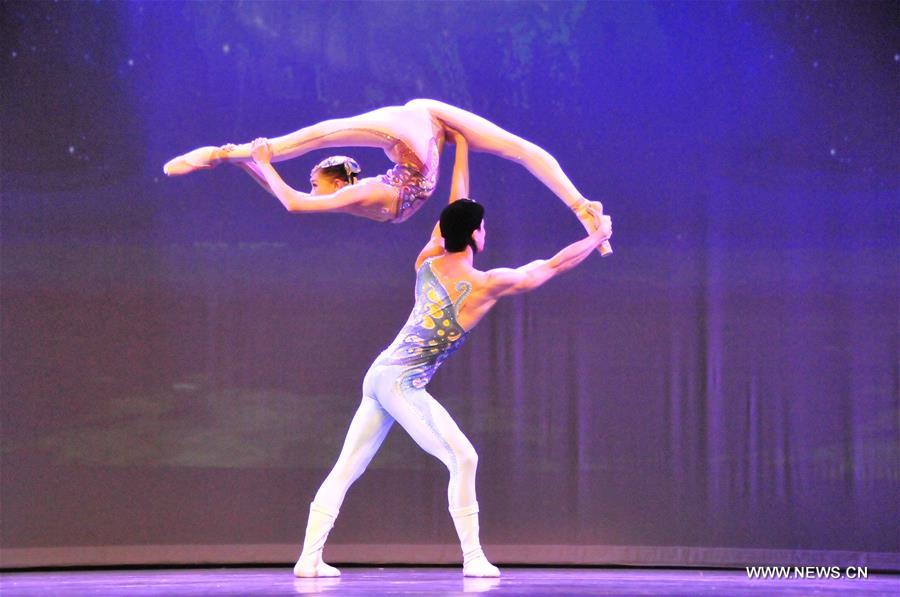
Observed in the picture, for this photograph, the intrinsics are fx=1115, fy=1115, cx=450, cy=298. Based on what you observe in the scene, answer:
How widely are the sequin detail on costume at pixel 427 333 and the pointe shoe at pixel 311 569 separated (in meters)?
0.81

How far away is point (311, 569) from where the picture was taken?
438 centimetres

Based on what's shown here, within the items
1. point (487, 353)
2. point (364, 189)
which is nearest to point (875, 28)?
point (487, 353)

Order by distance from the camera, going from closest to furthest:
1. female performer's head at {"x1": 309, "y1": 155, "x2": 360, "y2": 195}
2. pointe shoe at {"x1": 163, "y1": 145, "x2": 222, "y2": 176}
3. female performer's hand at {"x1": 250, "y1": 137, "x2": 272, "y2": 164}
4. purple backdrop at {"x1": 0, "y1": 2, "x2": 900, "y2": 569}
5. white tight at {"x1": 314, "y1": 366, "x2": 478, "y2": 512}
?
pointe shoe at {"x1": 163, "y1": 145, "x2": 222, "y2": 176} → female performer's hand at {"x1": 250, "y1": 137, "x2": 272, "y2": 164} → female performer's head at {"x1": 309, "y1": 155, "x2": 360, "y2": 195} → white tight at {"x1": 314, "y1": 366, "x2": 478, "y2": 512} → purple backdrop at {"x1": 0, "y1": 2, "x2": 900, "y2": 569}

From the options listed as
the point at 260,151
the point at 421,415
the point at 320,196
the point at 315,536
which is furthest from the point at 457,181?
the point at 315,536

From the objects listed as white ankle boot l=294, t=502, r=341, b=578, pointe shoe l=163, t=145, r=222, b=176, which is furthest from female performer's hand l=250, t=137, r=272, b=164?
white ankle boot l=294, t=502, r=341, b=578

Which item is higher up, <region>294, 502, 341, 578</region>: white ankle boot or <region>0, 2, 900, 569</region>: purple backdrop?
<region>0, 2, 900, 569</region>: purple backdrop

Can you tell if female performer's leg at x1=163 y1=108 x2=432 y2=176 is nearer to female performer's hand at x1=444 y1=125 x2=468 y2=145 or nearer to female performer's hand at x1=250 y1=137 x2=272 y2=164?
female performer's hand at x1=250 y1=137 x2=272 y2=164

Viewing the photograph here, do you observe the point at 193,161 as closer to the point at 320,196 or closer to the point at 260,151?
the point at 260,151

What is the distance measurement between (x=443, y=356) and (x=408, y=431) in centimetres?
32

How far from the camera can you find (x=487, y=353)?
566 cm

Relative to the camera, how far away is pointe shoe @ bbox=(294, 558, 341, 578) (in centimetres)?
436

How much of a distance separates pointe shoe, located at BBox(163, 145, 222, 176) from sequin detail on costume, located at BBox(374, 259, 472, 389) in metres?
0.91

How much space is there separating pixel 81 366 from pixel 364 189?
2327 millimetres

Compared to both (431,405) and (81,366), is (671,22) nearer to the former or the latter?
(431,405)
